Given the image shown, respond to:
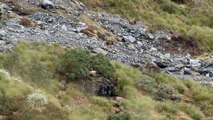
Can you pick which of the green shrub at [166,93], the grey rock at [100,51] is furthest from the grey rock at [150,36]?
the green shrub at [166,93]

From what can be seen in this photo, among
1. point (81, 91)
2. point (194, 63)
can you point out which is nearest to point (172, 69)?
point (194, 63)

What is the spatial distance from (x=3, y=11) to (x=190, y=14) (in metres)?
22.8

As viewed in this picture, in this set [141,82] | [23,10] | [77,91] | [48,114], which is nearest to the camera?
[48,114]

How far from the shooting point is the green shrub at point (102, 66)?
22.8m

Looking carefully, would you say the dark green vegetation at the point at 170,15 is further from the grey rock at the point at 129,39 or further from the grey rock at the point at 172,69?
the grey rock at the point at 172,69

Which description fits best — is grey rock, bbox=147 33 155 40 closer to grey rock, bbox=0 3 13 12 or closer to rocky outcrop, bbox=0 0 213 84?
rocky outcrop, bbox=0 0 213 84

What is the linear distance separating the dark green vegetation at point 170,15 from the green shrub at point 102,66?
47.0ft

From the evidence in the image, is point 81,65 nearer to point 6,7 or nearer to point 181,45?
point 6,7

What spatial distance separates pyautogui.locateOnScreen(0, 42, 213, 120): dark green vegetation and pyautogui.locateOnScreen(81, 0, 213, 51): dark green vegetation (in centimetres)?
1254

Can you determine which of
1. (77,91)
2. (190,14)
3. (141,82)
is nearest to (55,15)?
(141,82)

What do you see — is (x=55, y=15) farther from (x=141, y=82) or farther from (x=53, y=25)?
(x=141, y=82)

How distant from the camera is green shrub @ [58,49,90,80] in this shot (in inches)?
855

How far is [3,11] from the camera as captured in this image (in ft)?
90.9

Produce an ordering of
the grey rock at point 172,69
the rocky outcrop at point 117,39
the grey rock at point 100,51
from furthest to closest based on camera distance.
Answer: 1. the grey rock at point 172,69
2. the grey rock at point 100,51
3. the rocky outcrop at point 117,39
